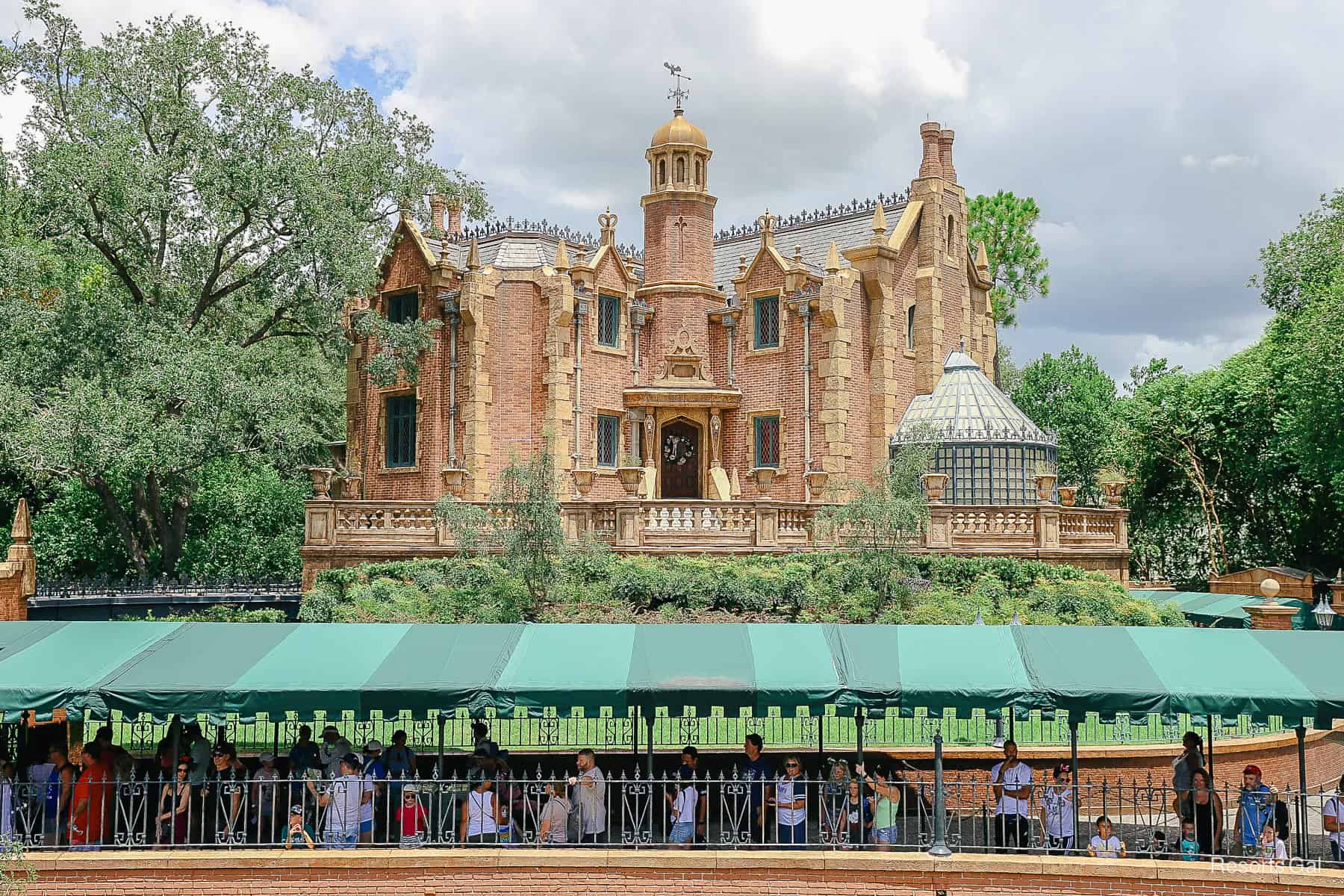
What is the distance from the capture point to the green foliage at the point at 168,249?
2842 centimetres

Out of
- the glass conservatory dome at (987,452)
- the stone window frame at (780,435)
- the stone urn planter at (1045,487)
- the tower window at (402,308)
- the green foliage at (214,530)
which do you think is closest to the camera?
the stone urn planter at (1045,487)

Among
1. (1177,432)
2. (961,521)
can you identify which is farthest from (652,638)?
(1177,432)

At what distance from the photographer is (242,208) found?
30.7 metres

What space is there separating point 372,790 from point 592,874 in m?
2.59

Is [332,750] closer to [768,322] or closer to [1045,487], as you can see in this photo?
[1045,487]

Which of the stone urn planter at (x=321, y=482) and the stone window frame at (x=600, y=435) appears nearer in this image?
the stone urn planter at (x=321, y=482)

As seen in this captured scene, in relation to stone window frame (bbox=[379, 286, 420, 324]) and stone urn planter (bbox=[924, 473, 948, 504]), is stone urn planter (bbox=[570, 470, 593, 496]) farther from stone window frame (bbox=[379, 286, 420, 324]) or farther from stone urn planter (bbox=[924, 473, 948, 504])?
stone window frame (bbox=[379, 286, 420, 324])

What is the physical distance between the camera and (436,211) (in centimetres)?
3709

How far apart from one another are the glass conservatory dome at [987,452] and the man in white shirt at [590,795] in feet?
61.8

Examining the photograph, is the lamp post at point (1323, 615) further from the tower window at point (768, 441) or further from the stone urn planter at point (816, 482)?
the tower window at point (768, 441)

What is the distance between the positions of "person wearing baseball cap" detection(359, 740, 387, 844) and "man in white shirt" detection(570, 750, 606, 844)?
216cm

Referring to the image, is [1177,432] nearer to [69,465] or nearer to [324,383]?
[324,383]

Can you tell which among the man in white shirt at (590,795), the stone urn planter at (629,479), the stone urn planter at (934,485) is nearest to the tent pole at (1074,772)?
the man in white shirt at (590,795)

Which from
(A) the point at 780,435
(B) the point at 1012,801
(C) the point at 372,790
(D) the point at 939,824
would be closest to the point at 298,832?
(C) the point at 372,790
